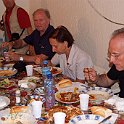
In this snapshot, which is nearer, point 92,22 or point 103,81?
point 103,81

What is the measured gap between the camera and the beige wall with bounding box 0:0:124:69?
9.70 feet

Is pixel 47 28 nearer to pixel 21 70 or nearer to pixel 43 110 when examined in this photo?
pixel 21 70

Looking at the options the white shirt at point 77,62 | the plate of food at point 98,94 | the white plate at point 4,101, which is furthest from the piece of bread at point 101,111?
the white shirt at point 77,62

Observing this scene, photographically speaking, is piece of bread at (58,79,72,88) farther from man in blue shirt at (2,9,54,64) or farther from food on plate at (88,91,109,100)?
man in blue shirt at (2,9,54,64)

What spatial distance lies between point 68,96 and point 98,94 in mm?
214

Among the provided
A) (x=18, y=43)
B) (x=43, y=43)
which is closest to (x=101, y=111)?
(x=43, y=43)

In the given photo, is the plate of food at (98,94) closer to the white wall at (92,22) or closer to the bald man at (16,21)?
the white wall at (92,22)

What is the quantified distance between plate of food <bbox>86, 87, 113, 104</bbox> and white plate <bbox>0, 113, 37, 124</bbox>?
44 centimetres

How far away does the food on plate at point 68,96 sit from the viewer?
6.23 feet

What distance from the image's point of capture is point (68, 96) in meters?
1.96

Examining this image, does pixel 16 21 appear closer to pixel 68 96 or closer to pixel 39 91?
pixel 39 91

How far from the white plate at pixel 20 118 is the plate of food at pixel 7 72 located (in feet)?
2.84

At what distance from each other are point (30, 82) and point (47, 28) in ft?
3.88

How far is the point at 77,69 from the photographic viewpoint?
270 cm
